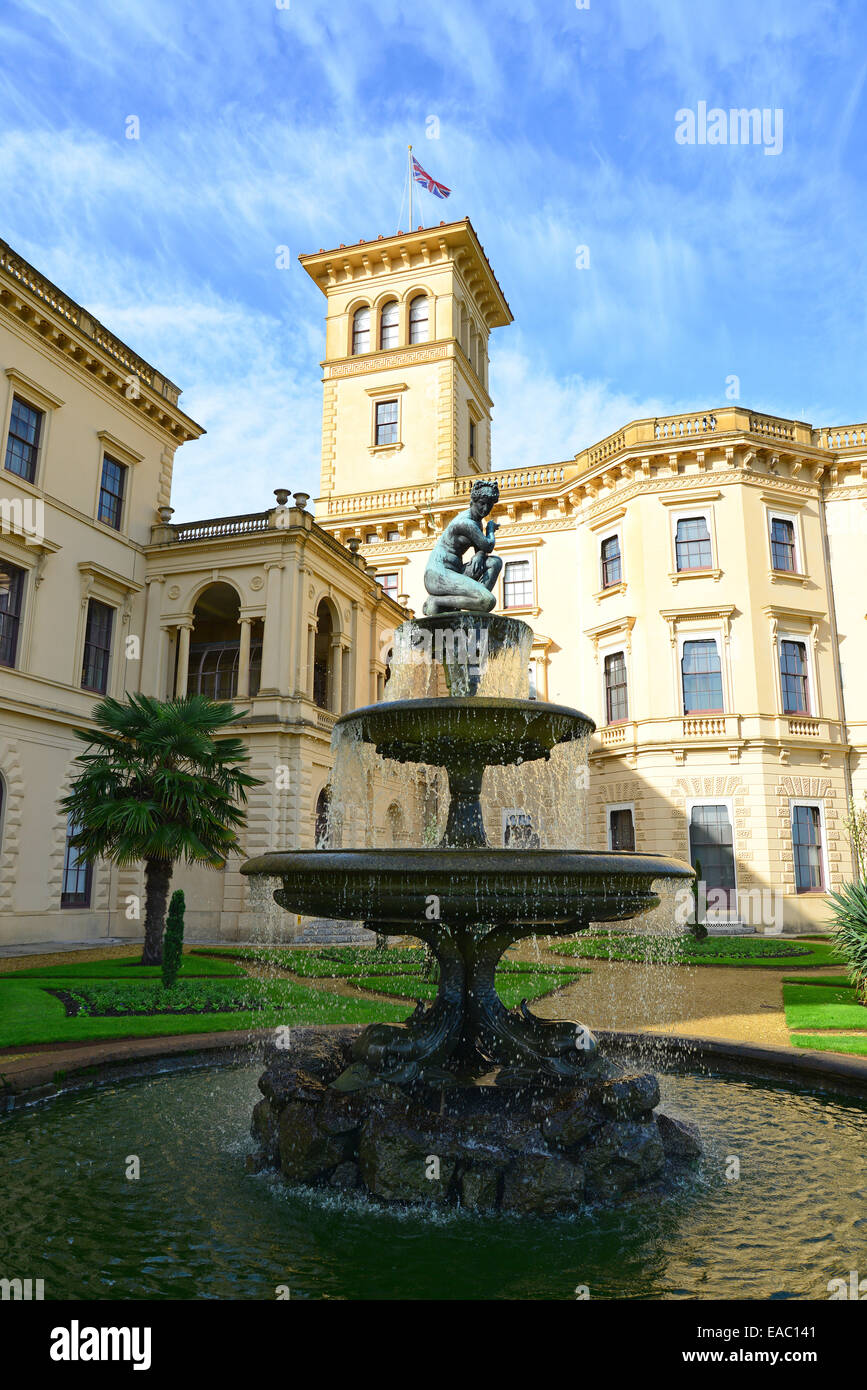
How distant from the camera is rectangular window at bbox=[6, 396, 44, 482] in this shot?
20.9m

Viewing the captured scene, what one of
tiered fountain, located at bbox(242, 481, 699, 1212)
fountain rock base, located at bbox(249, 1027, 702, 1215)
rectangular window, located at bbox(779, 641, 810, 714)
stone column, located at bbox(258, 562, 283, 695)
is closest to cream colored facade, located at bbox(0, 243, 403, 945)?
stone column, located at bbox(258, 562, 283, 695)

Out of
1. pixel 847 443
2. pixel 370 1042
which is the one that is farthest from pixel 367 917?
pixel 847 443

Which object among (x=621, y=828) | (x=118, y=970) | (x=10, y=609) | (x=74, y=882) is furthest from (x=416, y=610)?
(x=118, y=970)

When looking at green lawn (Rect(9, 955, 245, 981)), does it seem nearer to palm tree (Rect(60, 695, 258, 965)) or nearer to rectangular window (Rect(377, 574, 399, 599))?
palm tree (Rect(60, 695, 258, 965))

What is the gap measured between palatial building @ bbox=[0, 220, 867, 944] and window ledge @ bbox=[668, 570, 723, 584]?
98 millimetres

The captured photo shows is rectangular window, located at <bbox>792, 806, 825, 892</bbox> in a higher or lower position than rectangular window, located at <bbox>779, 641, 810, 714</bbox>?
lower

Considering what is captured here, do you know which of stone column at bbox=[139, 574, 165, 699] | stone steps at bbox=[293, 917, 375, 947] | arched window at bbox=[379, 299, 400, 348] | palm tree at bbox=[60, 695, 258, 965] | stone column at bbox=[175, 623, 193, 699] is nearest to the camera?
palm tree at bbox=[60, 695, 258, 965]

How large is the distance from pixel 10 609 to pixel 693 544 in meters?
20.2

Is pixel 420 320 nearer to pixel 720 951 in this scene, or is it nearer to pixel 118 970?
pixel 720 951

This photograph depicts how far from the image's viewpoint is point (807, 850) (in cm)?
2555

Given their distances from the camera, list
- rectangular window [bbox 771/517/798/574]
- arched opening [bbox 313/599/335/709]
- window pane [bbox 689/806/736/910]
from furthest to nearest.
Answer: rectangular window [bbox 771/517/798/574]
arched opening [bbox 313/599/335/709]
window pane [bbox 689/806/736/910]

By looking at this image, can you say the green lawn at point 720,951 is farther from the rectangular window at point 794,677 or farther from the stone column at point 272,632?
the stone column at point 272,632
